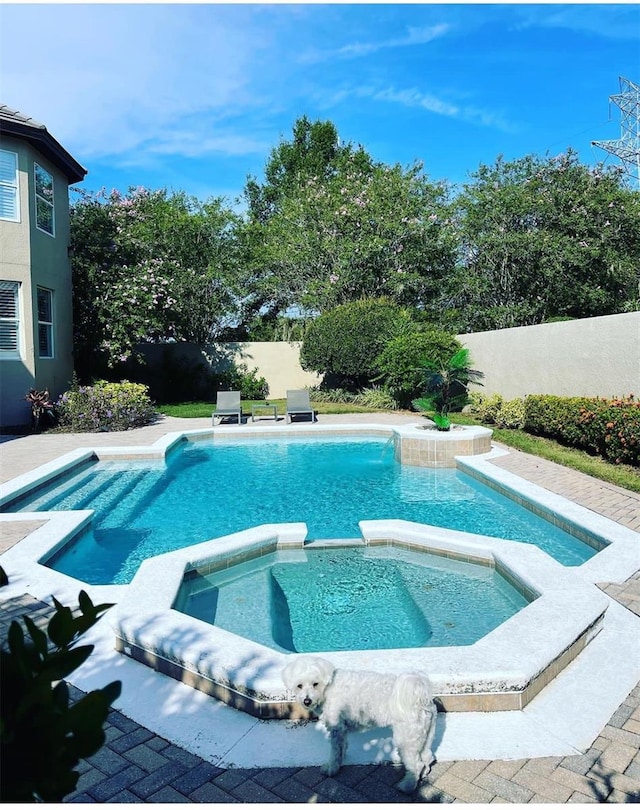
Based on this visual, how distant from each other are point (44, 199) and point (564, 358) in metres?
13.8

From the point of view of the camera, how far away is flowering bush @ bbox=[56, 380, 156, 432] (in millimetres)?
14398

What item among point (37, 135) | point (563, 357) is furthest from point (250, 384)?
point (563, 357)

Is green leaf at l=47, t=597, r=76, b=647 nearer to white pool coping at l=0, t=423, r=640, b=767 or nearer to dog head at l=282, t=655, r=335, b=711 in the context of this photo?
dog head at l=282, t=655, r=335, b=711

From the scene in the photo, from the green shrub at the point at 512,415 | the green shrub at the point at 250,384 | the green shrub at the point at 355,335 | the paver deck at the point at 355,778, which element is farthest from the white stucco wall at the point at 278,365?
the paver deck at the point at 355,778

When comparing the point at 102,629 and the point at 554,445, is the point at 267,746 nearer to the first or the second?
the point at 102,629

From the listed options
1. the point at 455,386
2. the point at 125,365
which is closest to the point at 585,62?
the point at 455,386

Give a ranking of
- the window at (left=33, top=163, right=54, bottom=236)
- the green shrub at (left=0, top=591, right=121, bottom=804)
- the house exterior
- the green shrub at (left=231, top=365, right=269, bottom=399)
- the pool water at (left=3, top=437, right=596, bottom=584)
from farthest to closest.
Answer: the green shrub at (left=231, top=365, right=269, bottom=399) < the window at (left=33, top=163, right=54, bottom=236) < the house exterior < the pool water at (left=3, top=437, right=596, bottom=584) < the green shrub at (left=0, top=591, right=121, bottom=804)

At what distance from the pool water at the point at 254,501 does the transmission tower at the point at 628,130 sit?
1894 centimetres

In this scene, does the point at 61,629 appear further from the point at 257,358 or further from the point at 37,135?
the point at 257,358

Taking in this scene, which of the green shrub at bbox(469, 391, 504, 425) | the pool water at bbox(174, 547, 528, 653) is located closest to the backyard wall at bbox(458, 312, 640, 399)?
the green shrub at bbox(469, 391, 504, 425)

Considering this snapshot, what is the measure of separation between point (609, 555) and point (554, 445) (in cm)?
647

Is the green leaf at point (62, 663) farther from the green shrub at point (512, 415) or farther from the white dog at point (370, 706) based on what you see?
the green shrub at point (512, 415)

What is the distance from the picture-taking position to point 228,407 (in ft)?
51.5

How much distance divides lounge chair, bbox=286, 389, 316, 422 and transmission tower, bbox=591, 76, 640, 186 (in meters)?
16.7
